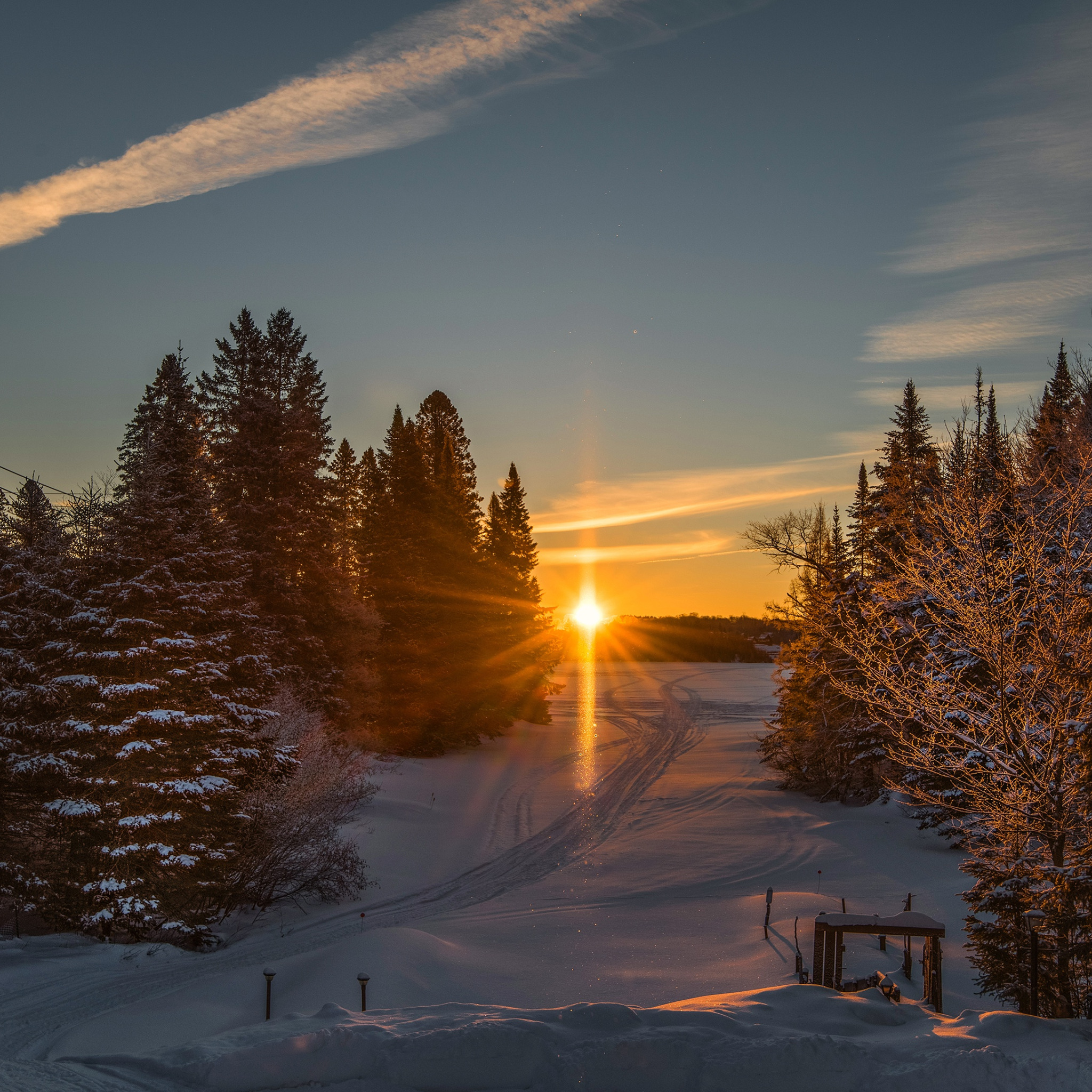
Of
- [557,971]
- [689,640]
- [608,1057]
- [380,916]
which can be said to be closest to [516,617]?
[380,916]

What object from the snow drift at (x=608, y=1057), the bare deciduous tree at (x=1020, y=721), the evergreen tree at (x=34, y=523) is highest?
the evergreen tree at (x=34, y=523)

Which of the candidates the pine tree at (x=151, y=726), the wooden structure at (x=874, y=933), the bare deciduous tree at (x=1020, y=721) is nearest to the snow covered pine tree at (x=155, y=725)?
the pine tree at (x=151, y=726)

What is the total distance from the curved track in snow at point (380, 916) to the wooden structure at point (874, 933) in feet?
31.4

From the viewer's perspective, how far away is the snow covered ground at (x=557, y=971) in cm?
782

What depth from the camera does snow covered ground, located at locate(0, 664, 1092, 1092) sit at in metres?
7.82

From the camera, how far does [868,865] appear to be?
24.5 meters

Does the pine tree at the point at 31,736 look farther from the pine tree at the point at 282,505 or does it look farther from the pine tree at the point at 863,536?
the pine tree at the point at 863,536

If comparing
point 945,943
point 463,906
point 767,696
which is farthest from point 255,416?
point 767,696

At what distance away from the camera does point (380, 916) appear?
19844 mm

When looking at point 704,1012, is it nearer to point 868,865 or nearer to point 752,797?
point 868,865

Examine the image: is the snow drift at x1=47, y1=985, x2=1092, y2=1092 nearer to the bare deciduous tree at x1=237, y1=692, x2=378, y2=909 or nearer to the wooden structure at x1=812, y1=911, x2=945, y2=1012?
the wooden structure at x1=812, y1=911, x2=945, y2=1012

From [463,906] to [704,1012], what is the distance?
43.3 ft

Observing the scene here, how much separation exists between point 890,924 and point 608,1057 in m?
7.17

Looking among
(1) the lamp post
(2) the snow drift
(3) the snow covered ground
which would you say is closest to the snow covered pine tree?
(3) the snow covered ground
